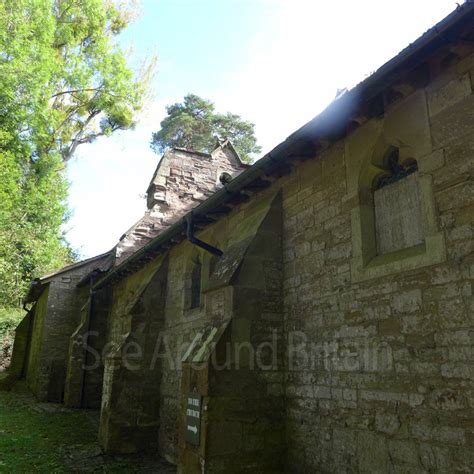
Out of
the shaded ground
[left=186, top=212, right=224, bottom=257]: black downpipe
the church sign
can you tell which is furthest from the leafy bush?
the church sign

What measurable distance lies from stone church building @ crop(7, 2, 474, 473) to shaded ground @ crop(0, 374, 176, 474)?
102 centimetres

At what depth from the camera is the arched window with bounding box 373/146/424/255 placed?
4305 mm

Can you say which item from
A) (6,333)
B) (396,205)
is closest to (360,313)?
(396,205)

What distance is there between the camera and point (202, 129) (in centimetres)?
2873

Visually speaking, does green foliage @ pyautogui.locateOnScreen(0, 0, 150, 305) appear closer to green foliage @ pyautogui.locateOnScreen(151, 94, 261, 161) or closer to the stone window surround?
green foliage @ pyautogui.locateOnScreen(151, 94, 261, 161)

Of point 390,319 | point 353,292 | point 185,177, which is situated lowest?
point 390,319

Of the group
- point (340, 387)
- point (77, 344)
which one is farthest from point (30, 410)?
point (340, 387)

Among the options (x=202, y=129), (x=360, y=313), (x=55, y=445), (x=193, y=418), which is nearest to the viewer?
(x=360, y=313)

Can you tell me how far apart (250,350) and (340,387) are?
1.23 meters

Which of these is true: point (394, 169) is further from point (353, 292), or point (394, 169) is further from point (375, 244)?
point (353, 292)

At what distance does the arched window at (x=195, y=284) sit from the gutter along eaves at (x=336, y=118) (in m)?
0.90

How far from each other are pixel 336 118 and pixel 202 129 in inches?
975

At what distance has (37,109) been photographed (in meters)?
15.8

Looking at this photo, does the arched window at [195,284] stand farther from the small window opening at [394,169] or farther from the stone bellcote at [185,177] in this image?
the stone bellcote at [185,177]
